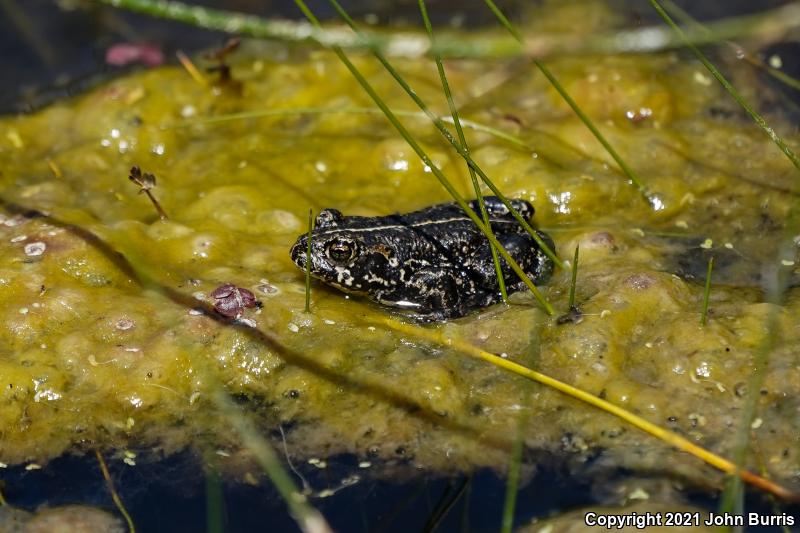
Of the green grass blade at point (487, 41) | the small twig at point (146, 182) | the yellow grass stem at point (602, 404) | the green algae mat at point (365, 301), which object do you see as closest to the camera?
the green grass blade at point (487, 41)

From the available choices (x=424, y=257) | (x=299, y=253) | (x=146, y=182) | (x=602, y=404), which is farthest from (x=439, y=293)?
(x=146, y=182)

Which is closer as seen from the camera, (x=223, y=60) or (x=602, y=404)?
(x=602, y=404)

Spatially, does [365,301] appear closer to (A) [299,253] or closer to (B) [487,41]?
(A) [299,253]

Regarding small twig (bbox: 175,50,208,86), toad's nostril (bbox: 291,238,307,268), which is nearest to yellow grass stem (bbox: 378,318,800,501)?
toad's nostril (bbox: 291,238,307,268)

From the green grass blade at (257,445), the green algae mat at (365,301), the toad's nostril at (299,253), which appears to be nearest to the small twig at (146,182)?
the green algae mat at (365,301)

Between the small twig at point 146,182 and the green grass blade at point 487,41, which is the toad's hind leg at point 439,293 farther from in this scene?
the green grass blade at point 487,41

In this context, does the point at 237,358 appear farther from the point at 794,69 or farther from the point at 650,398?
the point at 794,69
